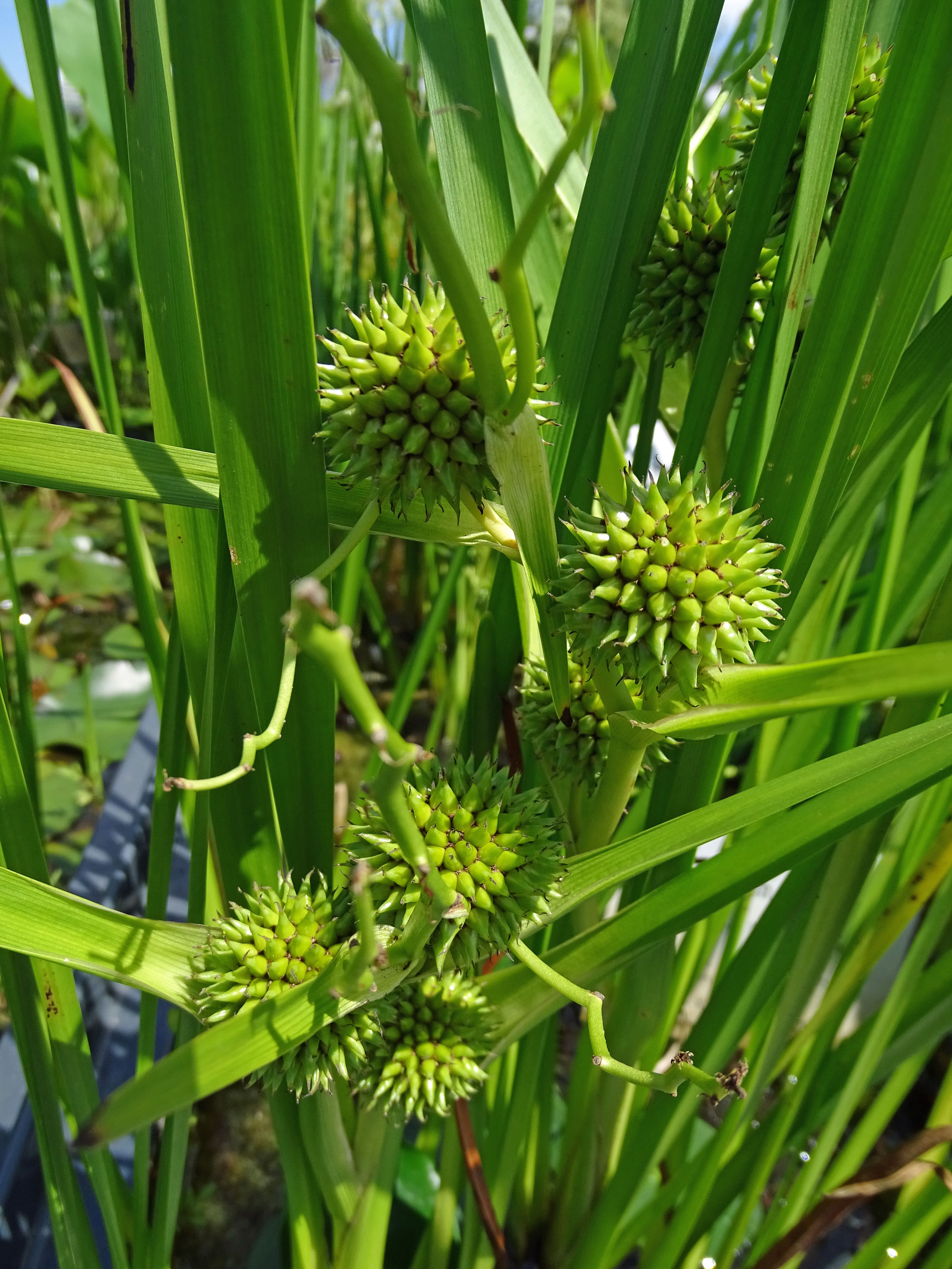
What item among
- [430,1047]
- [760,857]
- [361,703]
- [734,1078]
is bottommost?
[430,1047]

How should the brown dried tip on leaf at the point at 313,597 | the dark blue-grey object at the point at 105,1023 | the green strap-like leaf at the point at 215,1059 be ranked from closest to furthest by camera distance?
1. the brown dried tip on leaf at the point at 313,597
2. the green strap-like leaf at the point at 215,1059
3. the dark blue-grey object at the point at 105,1023

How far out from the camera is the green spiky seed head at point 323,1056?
0.43 metres

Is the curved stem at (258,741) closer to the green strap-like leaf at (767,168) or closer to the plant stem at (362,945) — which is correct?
the plant stem at (362,945)

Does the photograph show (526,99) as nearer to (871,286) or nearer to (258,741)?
(871,286)

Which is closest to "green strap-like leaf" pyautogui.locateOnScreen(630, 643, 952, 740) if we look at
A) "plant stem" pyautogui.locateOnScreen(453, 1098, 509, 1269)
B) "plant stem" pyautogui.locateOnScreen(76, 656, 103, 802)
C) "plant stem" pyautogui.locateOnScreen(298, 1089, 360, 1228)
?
"plant stem" pyautogui.locateOnScreen(298, 1089, 360, 1228)

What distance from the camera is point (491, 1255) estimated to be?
71cm

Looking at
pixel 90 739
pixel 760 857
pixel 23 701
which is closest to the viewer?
pixel 760 857

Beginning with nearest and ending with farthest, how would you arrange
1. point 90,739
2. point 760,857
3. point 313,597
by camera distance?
point 313,597
point 760,857
point 90,739

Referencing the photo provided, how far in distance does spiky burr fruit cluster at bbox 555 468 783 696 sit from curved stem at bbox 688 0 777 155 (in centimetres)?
30

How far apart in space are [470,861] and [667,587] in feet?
0.55

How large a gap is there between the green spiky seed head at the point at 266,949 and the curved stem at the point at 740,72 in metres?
0.53

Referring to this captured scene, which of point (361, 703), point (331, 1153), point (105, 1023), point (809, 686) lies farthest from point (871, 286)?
point (105, 1023)

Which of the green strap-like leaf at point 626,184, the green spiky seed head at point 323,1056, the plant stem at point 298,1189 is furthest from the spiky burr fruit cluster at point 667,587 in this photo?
the plant stem at point 298,1189

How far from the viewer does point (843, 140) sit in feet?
1.50
